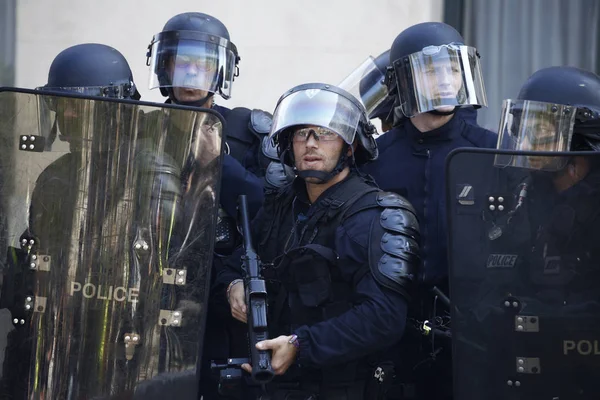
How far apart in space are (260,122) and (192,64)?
339mm

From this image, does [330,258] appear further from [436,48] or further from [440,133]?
[436,48]

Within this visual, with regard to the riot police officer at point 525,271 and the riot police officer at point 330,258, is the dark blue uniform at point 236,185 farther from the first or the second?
the riot police officer at point 525,271

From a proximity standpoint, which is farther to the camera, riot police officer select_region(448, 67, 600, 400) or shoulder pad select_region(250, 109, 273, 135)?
shoulder pad select_region(250, 109, 273, 135)

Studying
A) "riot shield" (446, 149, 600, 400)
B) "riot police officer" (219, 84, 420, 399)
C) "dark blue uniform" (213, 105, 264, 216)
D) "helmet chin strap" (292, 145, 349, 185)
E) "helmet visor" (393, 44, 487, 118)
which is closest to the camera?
"riot shield" (446, 149, 600, 400)

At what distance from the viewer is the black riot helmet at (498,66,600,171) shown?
379 cm

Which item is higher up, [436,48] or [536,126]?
[436,48]

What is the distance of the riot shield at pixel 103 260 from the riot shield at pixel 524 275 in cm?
82

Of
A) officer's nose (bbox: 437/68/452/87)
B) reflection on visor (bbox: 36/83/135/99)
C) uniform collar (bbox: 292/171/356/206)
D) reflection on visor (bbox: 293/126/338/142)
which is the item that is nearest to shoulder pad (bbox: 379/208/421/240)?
uniform collar (bbox: 292/171/356/206)

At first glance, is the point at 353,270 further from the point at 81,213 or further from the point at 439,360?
the point at 81,213

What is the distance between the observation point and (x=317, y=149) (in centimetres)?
411

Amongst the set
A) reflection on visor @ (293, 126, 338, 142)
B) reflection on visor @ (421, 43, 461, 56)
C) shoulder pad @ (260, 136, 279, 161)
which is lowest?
shoulder pad @ (260, 136, 279, 161)

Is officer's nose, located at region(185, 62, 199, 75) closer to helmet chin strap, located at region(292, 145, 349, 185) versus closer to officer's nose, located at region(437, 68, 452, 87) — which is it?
helmet chin strap, located at region(292, 145, 349, 185)

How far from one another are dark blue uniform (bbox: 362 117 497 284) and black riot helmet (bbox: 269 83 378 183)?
19 cm

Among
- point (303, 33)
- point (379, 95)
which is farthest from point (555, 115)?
point (303, 33)
